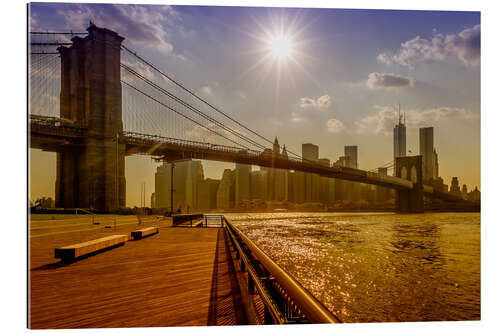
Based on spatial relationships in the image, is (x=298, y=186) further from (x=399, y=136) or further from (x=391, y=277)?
(x=399, y=136)

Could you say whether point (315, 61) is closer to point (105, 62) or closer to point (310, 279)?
point (310, 279)

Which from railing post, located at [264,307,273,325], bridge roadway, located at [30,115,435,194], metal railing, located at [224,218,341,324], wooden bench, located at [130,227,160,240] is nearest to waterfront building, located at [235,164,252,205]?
bridge roadway, located at [30,115,435,194]

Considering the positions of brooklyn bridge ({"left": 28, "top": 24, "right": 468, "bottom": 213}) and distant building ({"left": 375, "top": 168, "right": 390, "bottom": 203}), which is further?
distant building ({"left": 375, "top": 168, "right": 390, "bottom": 203})

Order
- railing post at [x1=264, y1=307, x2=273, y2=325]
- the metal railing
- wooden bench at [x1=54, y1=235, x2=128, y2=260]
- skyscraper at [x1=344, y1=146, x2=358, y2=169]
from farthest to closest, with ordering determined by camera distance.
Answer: skyscraper at [x1=344, y1=146, x2=358, y2=169] < wooden bench at [x1=54, y1=235, x2=128, y2=260] < railing post at [x1=264, y1=307, x2=273, y2=325] < the metal railing

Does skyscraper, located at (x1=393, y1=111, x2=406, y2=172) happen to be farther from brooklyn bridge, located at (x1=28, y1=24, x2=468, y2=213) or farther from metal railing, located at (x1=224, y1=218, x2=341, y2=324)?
metal railing, located at (x1=224, y1=218, x2=341, y2=324)

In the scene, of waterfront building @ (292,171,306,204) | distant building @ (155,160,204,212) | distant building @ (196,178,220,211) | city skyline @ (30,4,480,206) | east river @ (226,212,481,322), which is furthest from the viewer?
distant building @ (196,178,220,211)

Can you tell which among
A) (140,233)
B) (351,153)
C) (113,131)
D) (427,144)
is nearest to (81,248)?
(140,233)

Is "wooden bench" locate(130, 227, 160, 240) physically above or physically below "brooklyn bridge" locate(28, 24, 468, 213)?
below
